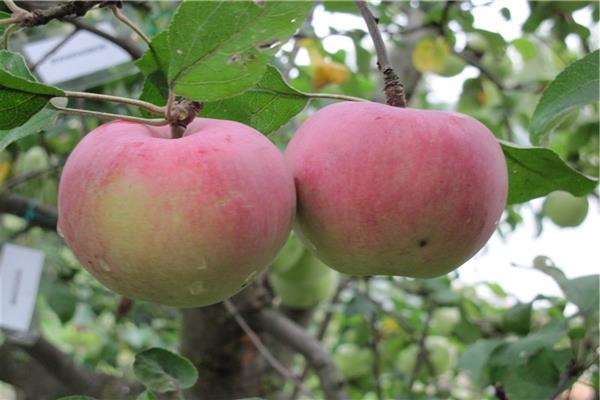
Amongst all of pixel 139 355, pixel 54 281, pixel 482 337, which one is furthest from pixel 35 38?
pixel 482 337

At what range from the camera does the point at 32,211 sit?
1.19 m

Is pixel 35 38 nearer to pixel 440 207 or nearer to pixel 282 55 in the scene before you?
pixel 282 55

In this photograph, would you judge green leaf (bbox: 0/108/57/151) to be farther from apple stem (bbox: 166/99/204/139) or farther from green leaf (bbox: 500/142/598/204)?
green leaf (bbox: 500/142/598/204)

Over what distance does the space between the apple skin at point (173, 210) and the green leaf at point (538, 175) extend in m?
0.22

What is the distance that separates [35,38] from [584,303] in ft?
3.25

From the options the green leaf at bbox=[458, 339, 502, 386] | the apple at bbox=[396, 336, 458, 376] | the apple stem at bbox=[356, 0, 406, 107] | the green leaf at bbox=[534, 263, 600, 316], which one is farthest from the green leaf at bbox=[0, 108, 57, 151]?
the apple at bbox=[396, 336, 458, 376]

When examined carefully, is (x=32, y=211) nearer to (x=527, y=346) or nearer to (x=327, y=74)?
(x=327, y=74)

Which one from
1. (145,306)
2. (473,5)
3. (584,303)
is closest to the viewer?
(584,303)

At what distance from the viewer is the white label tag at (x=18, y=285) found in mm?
1161

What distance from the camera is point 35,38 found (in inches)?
50.0

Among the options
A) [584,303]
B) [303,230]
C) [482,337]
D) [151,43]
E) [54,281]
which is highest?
[151,43]

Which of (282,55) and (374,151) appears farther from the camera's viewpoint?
(282,55)

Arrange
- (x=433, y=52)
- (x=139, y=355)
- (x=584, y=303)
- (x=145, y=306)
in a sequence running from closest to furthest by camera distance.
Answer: (x=139, y=355) → (x=584, y=303) → (x=433, y=52) → (x=145, y=306)

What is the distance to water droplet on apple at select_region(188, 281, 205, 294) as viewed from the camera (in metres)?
0.44
